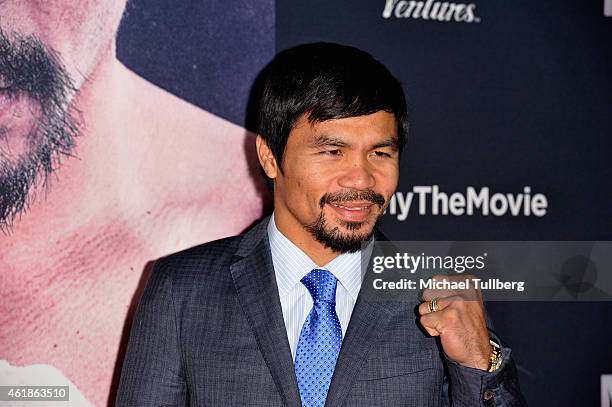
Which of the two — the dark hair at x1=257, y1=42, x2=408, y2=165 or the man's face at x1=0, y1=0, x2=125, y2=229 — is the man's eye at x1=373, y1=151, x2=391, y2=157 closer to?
the dark hair at x1=257, y1=42, x2=408, y2=165

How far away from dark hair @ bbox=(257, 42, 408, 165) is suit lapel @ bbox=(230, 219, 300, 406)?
0.73 feet

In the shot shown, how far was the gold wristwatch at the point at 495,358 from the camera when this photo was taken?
5.12 feet

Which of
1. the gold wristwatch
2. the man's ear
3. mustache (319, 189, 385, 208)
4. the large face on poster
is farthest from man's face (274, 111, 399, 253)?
the large face on poster

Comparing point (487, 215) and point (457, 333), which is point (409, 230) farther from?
point (457, 333)

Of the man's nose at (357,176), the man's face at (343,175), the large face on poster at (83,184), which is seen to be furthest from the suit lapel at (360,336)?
the large face on poster at (83,184)

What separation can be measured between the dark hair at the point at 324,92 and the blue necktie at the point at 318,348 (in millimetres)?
353

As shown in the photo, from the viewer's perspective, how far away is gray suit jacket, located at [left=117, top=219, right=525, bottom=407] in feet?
5.24

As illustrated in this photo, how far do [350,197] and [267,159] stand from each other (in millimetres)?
294

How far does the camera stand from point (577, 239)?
2.38 metres

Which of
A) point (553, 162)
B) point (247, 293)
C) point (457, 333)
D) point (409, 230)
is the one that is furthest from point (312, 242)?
point (553, 162)

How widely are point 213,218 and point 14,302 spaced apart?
0.60m

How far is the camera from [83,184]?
7.01 feet

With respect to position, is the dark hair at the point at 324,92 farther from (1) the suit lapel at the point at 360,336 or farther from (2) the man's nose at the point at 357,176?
(1) the suit lapel at the point at 360,336
